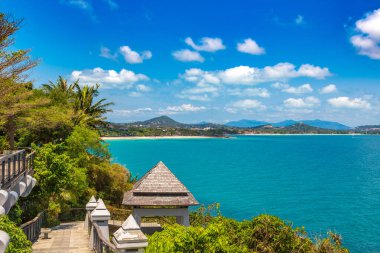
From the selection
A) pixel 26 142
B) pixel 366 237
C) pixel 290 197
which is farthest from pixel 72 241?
pixel 290 197

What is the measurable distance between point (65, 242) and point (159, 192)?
4641 millimetres

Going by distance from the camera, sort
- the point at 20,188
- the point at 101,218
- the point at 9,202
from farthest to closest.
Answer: the point at 20,188
the point at 101,218
the point at 9,202

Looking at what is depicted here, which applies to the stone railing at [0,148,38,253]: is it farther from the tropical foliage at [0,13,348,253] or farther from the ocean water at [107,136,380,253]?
the ocean water at [107,136,380,253]

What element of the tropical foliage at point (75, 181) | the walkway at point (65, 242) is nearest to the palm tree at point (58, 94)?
the tropical foliage at point (75, 181)

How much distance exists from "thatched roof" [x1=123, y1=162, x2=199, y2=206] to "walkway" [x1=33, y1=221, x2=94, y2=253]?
8.71 feet

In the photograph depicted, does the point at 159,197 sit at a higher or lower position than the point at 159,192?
lower

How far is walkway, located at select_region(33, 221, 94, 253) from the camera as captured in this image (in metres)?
14.3

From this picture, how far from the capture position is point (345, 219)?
1656 inches

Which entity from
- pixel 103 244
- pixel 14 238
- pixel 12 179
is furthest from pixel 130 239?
pixel 12 179

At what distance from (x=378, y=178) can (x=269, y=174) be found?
2094 cm

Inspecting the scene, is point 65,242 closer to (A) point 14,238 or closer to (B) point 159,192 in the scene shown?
(B) point 159,192

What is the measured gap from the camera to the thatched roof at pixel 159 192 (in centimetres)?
1752

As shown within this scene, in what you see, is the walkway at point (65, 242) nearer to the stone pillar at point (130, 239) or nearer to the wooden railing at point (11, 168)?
the wooden railing at point (11, 168)

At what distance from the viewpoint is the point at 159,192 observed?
58.3ft
